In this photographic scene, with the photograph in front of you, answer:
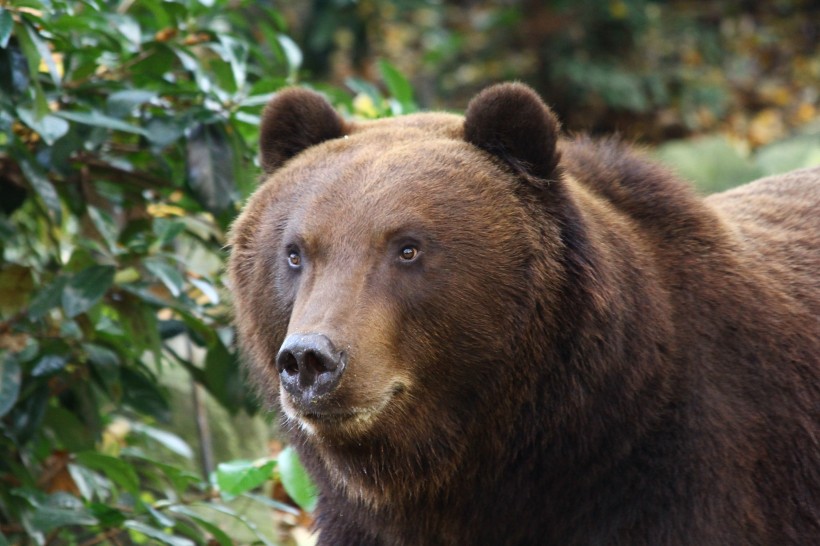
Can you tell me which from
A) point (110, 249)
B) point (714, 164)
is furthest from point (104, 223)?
point (714, 164)

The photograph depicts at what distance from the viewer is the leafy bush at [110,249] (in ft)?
14.9

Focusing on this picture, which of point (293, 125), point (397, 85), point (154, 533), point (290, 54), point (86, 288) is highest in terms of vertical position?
point (293, 125)

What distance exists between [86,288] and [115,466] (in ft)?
2.42

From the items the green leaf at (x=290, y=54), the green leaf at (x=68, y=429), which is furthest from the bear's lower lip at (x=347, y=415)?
the green leaf at (x=290, y=54)

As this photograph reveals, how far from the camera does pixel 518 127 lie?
3748 millimetres

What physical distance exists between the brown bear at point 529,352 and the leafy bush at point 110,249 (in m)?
0.97

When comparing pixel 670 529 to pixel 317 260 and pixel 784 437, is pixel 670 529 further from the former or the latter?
pixel 317 260

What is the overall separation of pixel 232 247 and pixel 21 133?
Answer: 127 centimetres

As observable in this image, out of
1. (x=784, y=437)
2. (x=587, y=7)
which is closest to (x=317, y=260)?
(x=784, y=437)

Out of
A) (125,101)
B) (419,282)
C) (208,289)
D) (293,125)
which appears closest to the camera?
(419,282)

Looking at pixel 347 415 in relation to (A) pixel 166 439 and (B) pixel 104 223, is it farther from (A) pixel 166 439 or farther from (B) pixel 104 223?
(A) pixel 166 439

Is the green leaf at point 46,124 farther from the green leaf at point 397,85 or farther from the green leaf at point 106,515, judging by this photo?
the green leaf at point 397,85

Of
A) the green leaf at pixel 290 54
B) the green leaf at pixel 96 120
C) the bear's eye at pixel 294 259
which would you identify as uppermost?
the green leaf at pixel 96 120

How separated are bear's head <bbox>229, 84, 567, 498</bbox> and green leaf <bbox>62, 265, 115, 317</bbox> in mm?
892
